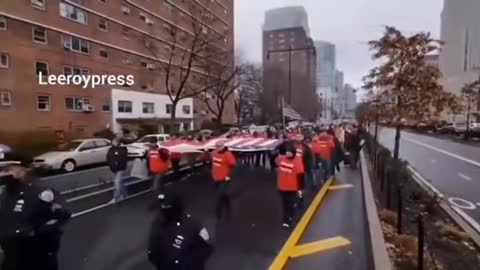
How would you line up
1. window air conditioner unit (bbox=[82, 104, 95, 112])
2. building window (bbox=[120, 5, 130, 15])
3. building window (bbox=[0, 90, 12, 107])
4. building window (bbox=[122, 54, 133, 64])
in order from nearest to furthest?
1. building window (bbox=[0, 90, 12, 107])
2. window air conditioner unit (bbox=[82, 104, 95, 112])
3. building window (bbox=[120, 5, 130, 15])
4. building window (bbox=[122, 54, 133, 64])

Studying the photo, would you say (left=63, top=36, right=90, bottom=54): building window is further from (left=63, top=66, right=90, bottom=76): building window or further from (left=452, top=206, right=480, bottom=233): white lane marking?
(left=452, top=206, right=480, bottom=233): white lane marking

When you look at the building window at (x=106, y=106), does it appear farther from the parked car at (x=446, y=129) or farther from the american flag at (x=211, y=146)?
the parked car at (x=446, y=129)

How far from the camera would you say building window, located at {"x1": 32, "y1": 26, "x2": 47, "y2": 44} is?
3344 centimetres

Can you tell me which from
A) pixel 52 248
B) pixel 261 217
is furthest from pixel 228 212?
pixel 52 248

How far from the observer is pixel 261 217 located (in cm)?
976

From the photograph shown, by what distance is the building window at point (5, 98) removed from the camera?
101 ft

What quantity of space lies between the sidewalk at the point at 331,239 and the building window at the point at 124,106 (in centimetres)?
3440

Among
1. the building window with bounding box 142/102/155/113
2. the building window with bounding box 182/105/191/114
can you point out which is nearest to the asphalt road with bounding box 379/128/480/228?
the building window with bounding box 142/102/155/113

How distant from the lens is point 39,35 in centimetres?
3381

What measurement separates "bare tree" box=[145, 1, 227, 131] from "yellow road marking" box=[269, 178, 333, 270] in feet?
94.2

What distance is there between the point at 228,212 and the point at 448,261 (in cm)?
428

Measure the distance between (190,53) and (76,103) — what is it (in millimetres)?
11706

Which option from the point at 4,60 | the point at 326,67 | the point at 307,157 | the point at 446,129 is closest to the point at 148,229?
the point at 307,157

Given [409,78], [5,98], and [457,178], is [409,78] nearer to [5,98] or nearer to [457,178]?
[457,178]
